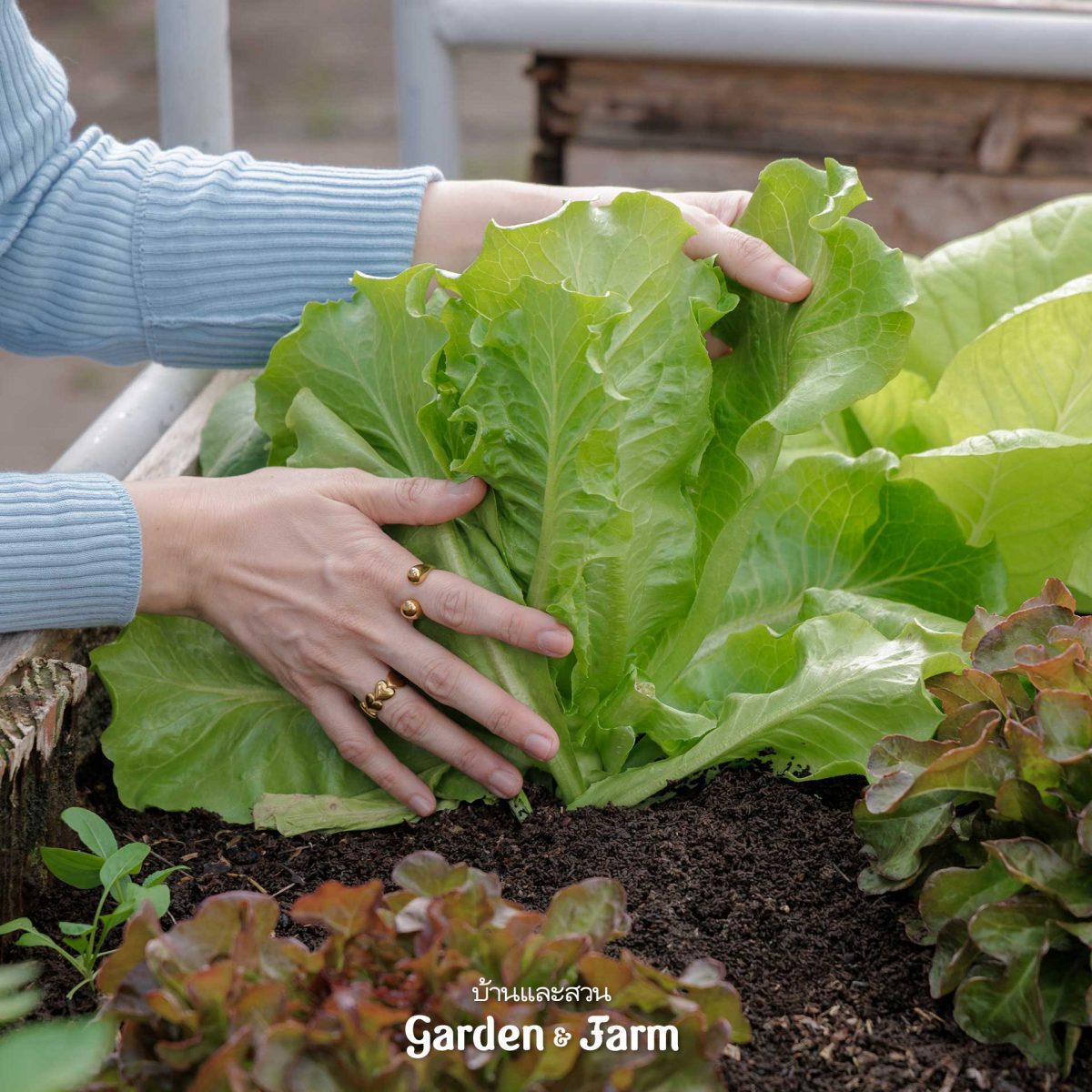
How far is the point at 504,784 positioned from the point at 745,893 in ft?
0.89

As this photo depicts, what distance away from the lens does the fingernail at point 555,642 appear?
128 centimetres

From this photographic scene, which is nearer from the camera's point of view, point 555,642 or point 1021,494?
point 555,642

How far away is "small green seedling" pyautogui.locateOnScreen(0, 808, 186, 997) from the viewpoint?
3.61ft

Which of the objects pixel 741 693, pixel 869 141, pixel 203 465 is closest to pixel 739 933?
pixel 741 693

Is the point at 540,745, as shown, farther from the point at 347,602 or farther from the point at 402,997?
the point at 402,997

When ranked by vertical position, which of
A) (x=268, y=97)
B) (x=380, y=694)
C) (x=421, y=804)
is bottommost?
(x=268, y=97)

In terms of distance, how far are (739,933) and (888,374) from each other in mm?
566

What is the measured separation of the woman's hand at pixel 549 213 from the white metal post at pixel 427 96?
736 millimetres

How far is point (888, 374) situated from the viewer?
131 cm

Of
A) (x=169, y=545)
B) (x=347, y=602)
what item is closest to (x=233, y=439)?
(x=169, y=545)

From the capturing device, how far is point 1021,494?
154 cm

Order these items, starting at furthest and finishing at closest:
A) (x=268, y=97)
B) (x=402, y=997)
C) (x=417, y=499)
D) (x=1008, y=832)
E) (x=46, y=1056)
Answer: (x=268, y=97)
(x=417, y=499)
(x=1008, y=832)
(x=402, y=997)
(x=46, y=1056)

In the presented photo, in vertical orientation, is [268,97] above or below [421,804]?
below

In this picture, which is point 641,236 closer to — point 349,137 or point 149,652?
point 149,652
